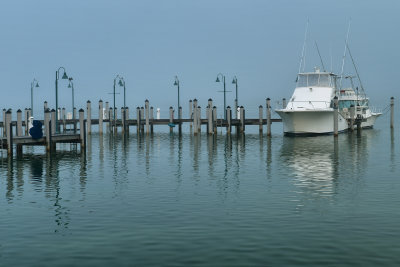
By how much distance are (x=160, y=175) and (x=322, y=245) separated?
42.5 ft

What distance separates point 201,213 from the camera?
51.1 feet

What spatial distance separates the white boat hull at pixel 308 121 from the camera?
49188mm

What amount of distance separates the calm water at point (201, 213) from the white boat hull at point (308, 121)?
1982 centimetres

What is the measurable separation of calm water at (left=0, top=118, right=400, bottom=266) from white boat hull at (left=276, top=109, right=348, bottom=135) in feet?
65.0

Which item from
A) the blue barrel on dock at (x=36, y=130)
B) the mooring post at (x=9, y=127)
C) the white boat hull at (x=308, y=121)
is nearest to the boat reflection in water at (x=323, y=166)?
the white boat hull at (x=308, y=121)

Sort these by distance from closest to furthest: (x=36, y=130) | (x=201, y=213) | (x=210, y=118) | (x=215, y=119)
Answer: (x=201, y=213) → (x=36, y=130) → (x=210, y=118) → (x=215, y=119)

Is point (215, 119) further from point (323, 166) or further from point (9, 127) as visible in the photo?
point (323, 166)

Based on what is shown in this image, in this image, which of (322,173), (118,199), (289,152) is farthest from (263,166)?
(118,199)

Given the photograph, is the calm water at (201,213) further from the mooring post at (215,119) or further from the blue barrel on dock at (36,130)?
the mooring post at (215,119)

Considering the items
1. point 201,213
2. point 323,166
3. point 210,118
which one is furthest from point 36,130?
point 210,118

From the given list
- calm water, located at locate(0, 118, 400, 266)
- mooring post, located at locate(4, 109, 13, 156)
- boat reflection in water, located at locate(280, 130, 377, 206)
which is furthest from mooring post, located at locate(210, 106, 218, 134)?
calm water, located at locate(0, 118, 400, 266)

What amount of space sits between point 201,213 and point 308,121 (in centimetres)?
3559

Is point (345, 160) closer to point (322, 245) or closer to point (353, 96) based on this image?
point (322, 245)

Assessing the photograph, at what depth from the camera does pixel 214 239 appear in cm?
1266
